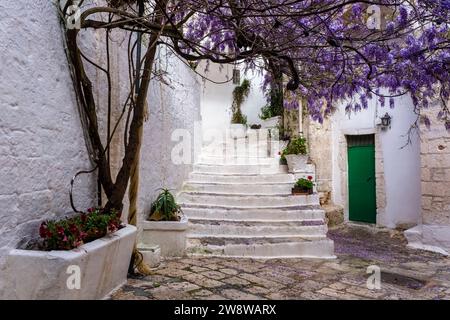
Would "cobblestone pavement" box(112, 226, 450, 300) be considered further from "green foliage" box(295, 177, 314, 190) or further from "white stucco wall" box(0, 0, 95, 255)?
"green foliage" box(295, 177, 314, 190)

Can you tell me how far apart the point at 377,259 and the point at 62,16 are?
4575 mm

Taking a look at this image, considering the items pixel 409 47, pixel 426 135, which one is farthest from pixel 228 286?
pixel 426 135

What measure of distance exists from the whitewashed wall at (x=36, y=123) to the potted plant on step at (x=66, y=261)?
12 centimetres

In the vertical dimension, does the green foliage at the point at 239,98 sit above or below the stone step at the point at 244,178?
above

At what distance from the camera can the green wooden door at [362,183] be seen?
7820 millimetres

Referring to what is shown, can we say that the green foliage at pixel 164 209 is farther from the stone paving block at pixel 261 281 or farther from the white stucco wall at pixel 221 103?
the white stucco wall at pixel 221 103

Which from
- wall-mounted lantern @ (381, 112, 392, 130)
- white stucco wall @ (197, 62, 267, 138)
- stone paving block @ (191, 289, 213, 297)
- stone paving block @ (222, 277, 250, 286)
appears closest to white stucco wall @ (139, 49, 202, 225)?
stone paving block @ (222, 277, 250, 286)

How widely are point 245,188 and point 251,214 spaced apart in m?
0.76

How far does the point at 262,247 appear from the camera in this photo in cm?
441

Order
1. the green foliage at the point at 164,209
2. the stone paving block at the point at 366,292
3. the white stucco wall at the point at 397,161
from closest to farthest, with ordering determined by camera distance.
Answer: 1. the stone paving block at the point at 366,292
2. the green foliage at the point at 164,209
3. the white stucco wall at the point at 397,161

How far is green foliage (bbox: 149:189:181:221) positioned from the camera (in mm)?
4316

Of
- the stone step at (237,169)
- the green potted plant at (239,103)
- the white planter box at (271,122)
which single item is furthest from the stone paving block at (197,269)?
the green potted plant at (239,103)

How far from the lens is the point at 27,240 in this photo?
7.19 ft
